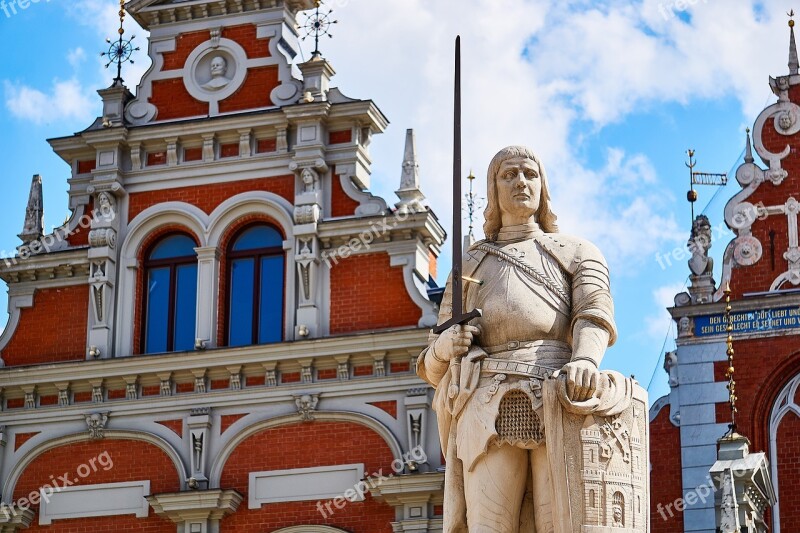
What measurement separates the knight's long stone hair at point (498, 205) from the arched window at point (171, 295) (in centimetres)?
1296

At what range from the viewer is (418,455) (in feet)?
65.1

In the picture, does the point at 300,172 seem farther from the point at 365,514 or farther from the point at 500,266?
the point at 500,266

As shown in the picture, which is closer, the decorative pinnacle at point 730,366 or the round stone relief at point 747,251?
the decorative pinnacle at point 730,366

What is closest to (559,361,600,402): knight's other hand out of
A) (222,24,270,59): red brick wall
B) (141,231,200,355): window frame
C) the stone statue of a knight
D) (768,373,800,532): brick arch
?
the stone statue of a knight

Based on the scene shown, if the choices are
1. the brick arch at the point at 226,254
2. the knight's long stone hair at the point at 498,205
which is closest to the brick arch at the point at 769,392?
the brick arch at the point at 226,254

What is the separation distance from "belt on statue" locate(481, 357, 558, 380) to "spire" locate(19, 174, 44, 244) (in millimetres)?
15076

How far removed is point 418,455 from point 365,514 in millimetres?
913

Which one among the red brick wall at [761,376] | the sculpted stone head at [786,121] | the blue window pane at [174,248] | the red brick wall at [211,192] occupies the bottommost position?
the red brick wall at [761,376]

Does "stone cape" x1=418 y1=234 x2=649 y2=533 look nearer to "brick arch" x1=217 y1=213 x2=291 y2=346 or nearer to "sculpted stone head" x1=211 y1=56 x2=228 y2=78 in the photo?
"brick arch" x1=217 y1=213 x2=291 y2=346

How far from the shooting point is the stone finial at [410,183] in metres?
20.9

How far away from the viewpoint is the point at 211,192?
21734 mm

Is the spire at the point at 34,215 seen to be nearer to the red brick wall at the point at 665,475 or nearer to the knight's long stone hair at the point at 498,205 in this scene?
the red brick wall at the point at 665,475

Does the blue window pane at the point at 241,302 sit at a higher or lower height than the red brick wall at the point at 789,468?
higher

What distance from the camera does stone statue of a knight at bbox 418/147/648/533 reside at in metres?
7.68
